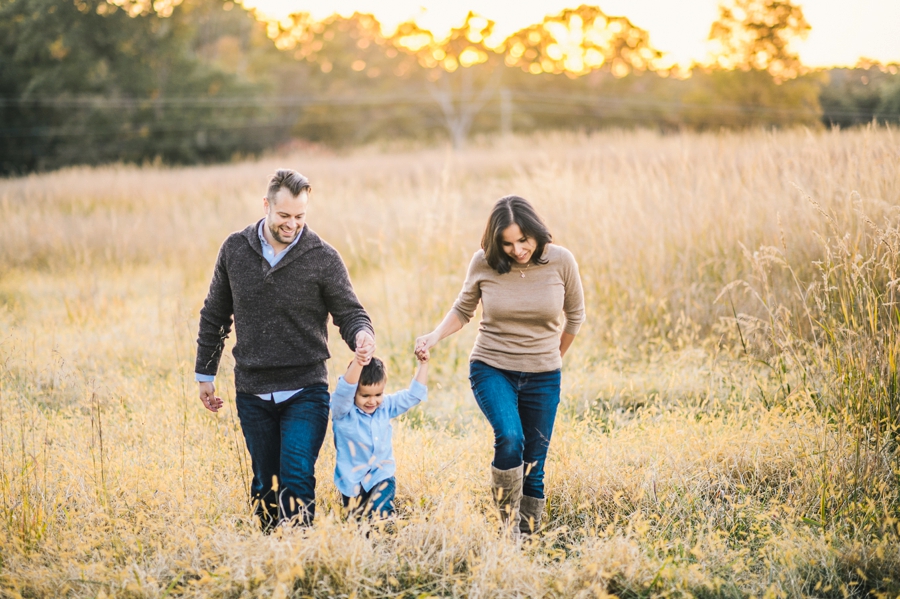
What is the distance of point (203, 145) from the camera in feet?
99.6

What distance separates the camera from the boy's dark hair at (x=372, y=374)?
2.80 m

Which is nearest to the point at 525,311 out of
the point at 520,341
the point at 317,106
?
the point at 520,341

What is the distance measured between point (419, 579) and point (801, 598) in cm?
149

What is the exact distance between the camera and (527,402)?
3043 mm

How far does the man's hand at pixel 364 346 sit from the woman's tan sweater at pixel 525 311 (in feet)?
2.00

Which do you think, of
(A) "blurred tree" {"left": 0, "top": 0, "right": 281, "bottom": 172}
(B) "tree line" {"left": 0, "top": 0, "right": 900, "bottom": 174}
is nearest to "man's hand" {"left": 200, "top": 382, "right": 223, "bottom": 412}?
(B) "tree line" {"left": 0, "top": 0, "right": 900, "bottom": 174}

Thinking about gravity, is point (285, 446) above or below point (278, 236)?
below

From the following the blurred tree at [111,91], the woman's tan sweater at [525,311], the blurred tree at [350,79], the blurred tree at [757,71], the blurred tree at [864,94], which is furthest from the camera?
the blurred tree at [350,79]

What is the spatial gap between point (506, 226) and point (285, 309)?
40.2 inches

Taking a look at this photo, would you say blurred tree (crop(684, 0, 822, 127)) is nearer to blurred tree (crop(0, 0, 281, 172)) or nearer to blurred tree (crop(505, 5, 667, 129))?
blurred tree (crop(505, 5, 667, 129))

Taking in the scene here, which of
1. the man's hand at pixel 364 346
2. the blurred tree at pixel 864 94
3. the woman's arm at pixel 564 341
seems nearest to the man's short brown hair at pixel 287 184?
the man's hand at pixel 364 346

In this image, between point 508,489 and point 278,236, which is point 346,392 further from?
point 508,489

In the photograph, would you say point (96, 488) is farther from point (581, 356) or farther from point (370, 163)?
point (370, 163)

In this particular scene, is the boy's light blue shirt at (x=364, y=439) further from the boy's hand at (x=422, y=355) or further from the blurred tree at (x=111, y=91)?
the blurred tree at (x=111, y=91)
